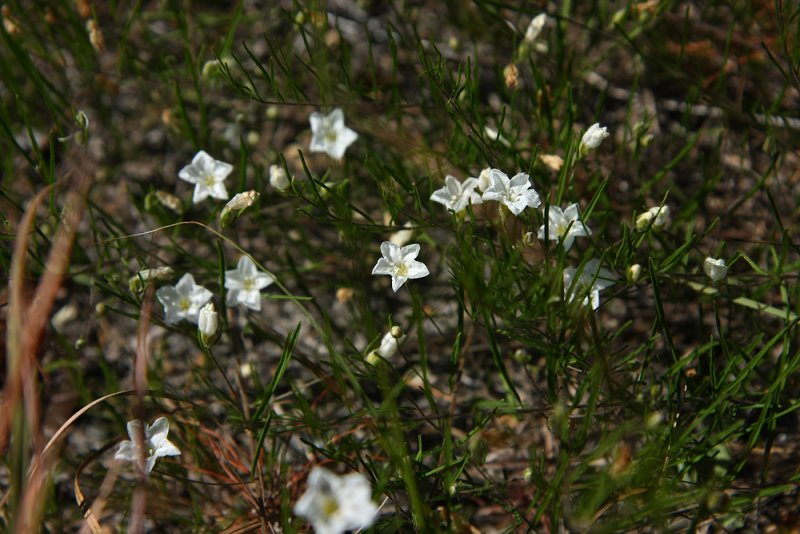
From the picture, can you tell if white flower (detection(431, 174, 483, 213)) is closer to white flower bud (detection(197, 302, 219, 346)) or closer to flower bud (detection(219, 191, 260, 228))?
flower bud (detection(219, 191, 260, 228))

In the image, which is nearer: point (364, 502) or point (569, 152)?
point (364, 502)

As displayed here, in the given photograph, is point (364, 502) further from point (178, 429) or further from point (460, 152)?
point (460, 152)

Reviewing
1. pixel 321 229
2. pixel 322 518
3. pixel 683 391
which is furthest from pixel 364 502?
pixel 321 229

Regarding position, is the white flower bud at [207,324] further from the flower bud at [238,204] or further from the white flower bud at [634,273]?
the white flower bud at [634,273]

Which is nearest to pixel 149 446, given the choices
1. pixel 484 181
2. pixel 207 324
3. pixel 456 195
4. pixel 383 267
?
pixel 207 324

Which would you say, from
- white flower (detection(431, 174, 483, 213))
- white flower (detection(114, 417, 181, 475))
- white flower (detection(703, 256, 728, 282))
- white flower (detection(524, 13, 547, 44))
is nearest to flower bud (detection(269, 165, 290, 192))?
white flower (detection(431, 174, 483, 213))

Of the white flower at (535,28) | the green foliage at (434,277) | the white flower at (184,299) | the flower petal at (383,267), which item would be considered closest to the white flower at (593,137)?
the green foliage at (434,277)

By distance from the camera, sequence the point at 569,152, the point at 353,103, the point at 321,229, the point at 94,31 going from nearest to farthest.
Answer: the point at 569,152 → the point at 353,103 → the point at 94,31 → the point at 321,229
